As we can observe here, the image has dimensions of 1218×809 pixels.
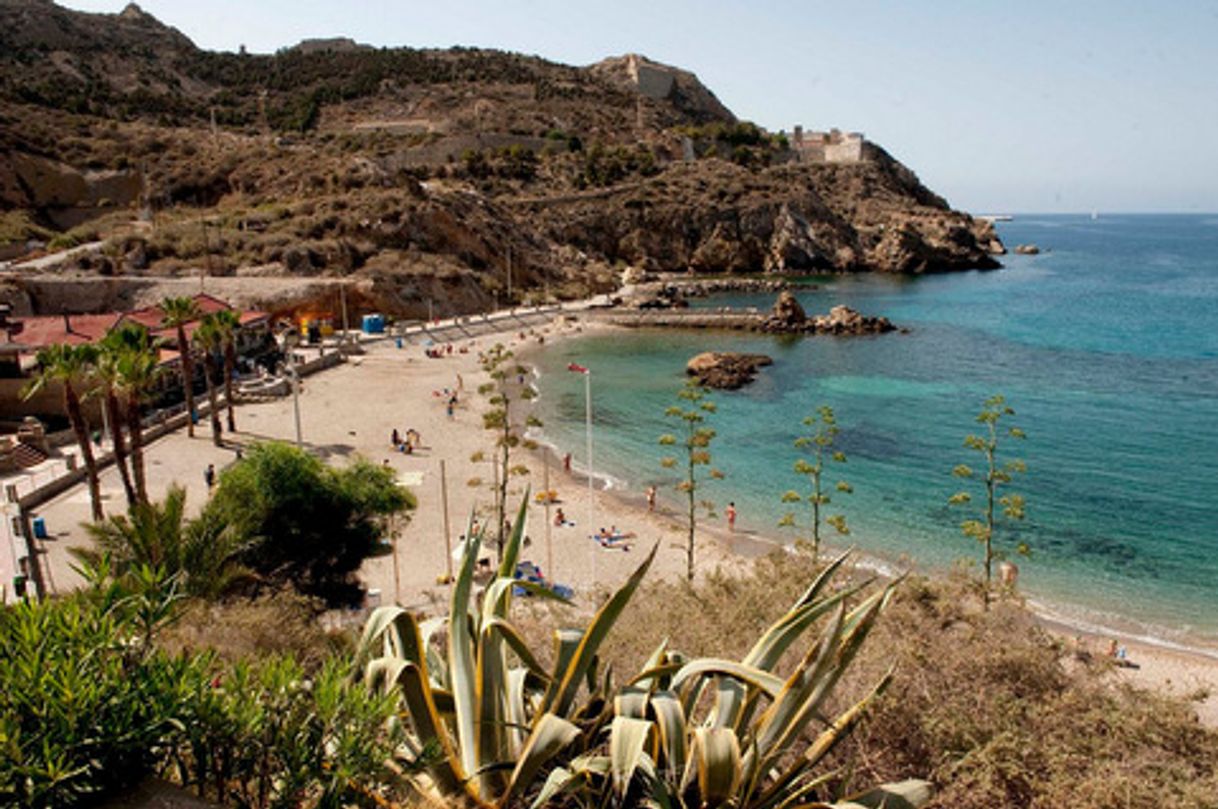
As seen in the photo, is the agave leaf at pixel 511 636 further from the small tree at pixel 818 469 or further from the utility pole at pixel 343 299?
the utility pole at pixel 343 299

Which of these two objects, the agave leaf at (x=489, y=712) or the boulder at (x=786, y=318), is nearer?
the agave leaf at (x=489, y=712)

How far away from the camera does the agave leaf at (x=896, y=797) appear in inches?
181

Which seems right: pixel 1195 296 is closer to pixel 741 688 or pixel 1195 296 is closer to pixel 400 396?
pixel 400 396

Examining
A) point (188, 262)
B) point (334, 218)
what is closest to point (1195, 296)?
point (334, 218)

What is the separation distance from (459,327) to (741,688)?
163 ft

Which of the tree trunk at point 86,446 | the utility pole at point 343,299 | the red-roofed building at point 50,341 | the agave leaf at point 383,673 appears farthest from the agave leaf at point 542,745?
the utility pole at point 343,299

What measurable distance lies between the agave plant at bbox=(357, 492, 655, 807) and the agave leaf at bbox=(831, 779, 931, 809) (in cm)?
153

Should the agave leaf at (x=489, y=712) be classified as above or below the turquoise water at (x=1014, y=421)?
above

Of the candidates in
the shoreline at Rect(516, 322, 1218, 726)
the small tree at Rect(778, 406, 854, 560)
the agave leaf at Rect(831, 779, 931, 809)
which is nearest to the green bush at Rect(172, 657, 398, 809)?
the agave leaf at Rect(831, 779, 931, 809)

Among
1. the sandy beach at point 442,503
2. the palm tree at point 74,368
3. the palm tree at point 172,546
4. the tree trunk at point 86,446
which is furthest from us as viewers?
the tree trunk at point 86,446

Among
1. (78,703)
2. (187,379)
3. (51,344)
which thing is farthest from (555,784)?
(51,344)

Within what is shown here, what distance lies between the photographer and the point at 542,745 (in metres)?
4.46

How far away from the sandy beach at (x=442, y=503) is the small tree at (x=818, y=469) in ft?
5.95

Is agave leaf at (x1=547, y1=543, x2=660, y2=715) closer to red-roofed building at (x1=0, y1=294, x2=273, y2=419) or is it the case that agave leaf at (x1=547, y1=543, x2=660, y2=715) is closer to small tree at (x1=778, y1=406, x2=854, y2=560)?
small tree at (x1=778, y1=406, x2=854, y2=560)
